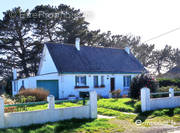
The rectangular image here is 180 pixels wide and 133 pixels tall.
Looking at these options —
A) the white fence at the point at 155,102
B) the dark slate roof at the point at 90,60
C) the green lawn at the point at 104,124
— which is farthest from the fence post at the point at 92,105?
the dark slate roof at the point at 90,60

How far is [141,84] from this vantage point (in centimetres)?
1650

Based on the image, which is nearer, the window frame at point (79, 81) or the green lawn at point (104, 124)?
the green lawn at point (104, 124)

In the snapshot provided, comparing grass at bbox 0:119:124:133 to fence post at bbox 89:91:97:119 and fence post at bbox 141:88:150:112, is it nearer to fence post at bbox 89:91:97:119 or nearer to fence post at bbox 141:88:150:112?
fence post at bbox 89:91:97:119

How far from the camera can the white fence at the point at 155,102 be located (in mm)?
12219

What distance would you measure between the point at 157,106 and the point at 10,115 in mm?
8222

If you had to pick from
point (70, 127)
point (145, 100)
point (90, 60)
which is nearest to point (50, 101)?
point (70, 127)

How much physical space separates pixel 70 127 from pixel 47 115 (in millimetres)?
1318

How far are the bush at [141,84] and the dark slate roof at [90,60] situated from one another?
7648mm

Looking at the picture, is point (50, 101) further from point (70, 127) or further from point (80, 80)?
point (80, 80)

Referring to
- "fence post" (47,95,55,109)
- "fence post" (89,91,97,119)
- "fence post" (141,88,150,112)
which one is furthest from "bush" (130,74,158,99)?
"fence post" (47,95,55,109)

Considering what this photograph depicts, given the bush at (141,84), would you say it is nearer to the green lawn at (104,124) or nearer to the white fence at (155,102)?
the white fence at (155,102)

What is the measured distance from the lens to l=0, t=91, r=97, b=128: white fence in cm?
849

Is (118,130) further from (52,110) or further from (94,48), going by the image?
(94,48)

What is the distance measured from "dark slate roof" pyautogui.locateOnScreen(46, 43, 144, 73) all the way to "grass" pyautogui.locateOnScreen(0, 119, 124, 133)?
503 inches
